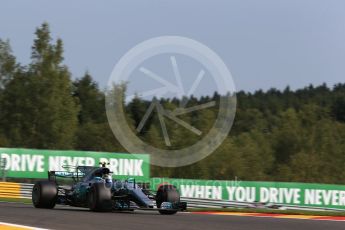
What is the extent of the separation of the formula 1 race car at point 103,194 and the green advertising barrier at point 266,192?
28.6ft

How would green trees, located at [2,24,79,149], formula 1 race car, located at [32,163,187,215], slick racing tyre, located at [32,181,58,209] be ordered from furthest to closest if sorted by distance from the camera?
1. green trees, located at [2,24,79,149]
2. slick racing tyre, located at [32,181,58,209]
3. formula 1 race car, located at [32,163,187,215]

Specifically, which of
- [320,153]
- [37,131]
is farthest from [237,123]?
[37,131]

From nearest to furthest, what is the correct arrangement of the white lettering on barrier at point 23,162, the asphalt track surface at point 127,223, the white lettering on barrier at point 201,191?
the asphalt track surface at point 127,223, the white lettering on barrier at point 201,191, the white lettering on barrier at point 23,162

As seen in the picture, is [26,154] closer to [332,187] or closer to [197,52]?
[197,52]

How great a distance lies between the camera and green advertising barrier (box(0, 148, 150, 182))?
84.9ft

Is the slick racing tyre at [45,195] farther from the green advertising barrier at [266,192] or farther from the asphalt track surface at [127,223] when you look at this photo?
the green advertising barrier at [266,192]

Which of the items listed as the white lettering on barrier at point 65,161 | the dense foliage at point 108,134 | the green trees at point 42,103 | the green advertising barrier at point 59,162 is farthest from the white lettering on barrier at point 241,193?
the green trees at point 42,103

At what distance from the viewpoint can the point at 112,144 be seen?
183 feet

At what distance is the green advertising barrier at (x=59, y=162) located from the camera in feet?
84.9

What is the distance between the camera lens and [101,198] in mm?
15000

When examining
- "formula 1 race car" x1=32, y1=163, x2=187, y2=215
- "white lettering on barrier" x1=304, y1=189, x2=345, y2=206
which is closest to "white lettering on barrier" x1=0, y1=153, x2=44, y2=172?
"formula 1 race car" x1=32, y1=163, x2=187, y2=215

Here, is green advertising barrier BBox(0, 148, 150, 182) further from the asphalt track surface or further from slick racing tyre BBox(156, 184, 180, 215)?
the asphalt track surface

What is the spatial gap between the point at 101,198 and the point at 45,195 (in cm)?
203

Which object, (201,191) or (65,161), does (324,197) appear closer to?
(201,191)
